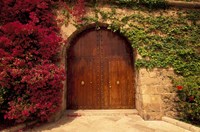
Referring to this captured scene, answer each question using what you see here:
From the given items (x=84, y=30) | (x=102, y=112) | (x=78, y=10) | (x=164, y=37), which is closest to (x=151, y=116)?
(x=102, y=112)

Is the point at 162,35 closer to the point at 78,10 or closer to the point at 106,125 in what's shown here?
the point at 78,10

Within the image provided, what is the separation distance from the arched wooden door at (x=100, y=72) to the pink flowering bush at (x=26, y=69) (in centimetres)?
100

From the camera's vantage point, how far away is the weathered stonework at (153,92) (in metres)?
4.33

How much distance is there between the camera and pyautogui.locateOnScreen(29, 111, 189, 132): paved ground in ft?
11.3

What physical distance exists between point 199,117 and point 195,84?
79 cm

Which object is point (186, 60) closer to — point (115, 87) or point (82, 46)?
point (115, 87)

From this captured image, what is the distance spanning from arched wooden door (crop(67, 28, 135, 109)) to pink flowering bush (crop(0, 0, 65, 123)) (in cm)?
100

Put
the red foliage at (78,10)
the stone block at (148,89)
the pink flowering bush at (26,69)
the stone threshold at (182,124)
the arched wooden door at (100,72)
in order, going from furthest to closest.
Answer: the arched wooden door at (100,72) < the red foliage at (78,10) < the stone block at (148,89) < the pink flowering bush at (26,69) < the stone threshold at (182,124)

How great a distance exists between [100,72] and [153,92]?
168 centimetres

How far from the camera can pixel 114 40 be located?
507 cm

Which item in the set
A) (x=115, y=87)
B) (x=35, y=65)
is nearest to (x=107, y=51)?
(x=115, y=87)

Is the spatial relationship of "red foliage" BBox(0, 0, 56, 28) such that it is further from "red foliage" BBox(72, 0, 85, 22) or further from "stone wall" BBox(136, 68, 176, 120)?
"stone wall" BBox(136, 68, 176, 120)

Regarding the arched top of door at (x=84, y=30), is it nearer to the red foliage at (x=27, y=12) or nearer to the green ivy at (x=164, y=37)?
the green ivy at (x=164, y=37)

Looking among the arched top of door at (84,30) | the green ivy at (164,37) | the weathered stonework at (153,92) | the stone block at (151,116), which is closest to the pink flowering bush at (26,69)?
the arched top of door at (84,30)
